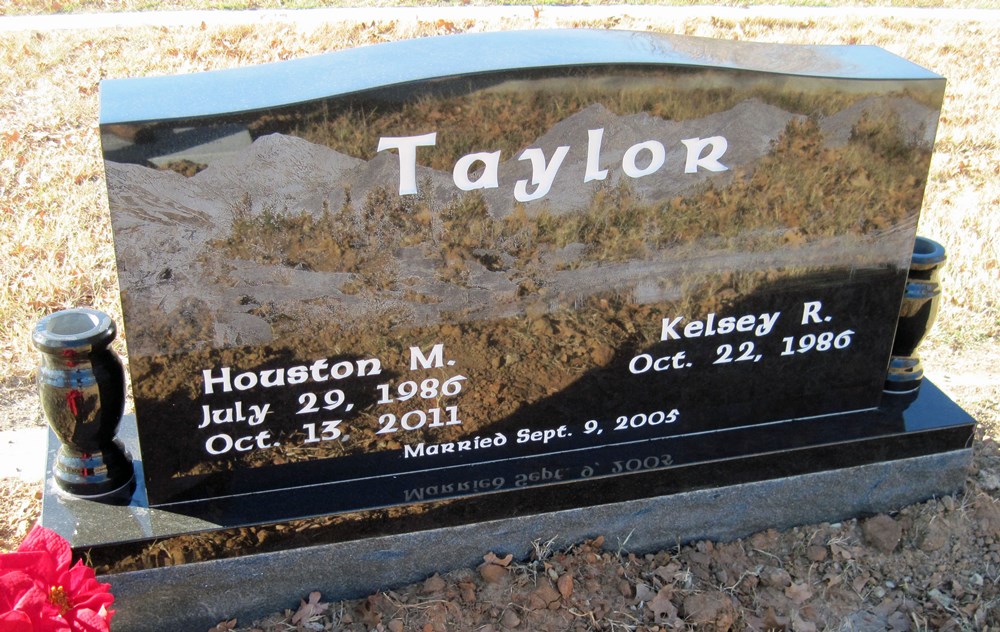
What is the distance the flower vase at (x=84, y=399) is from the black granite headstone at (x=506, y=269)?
137 mm

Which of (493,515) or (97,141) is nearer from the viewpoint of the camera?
(493,515)

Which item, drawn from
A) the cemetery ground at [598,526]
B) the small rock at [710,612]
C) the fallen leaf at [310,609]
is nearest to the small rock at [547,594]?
the cemetery ground at [598,526]

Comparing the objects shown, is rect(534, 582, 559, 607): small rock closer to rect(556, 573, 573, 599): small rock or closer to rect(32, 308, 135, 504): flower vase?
rect(556, 573, 573, 599): small rock

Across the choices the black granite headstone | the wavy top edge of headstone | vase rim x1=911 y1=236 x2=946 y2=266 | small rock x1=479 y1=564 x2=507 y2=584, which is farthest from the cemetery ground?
the wavy top edge of headstone

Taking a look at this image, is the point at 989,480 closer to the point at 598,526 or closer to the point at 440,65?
the point at 598,526

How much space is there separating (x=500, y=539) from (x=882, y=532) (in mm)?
1315

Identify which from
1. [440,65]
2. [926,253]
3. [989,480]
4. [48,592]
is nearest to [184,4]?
[440,65]

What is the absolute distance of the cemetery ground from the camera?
9.57ft

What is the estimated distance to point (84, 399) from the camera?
2.62 metres

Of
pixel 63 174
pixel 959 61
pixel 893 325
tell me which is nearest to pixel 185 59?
pixel 63 174

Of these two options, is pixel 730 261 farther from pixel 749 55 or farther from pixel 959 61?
pixel 959 61

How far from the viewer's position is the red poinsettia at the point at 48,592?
2.11 m

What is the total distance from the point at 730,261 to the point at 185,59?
17.7 feet

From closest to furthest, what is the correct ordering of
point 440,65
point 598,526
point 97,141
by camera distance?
point 440,65 < point 598,526 < point 97,141
